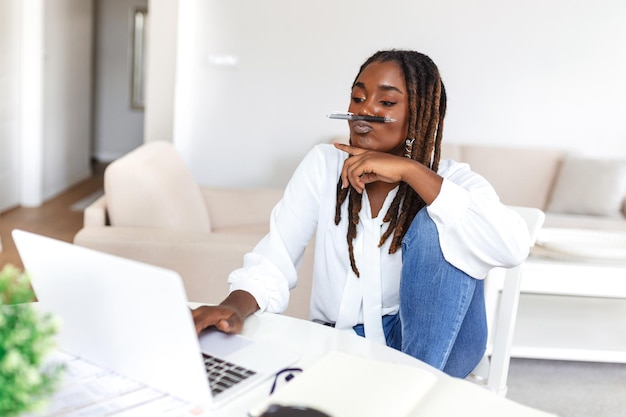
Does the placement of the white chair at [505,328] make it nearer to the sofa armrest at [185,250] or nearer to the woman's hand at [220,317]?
the woman's hand at [220,317]

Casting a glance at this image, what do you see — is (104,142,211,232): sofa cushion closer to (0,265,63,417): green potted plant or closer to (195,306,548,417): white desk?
(195,306,548,417): white desk

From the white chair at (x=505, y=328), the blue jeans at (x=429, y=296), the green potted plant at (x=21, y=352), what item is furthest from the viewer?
the white chair at (x=505, y=328)

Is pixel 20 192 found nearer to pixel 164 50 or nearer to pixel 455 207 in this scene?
pixel 164 50

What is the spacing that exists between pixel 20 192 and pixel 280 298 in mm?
4249

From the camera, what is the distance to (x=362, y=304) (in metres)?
1.49

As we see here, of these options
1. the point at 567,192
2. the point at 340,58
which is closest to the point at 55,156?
the point at 340,58

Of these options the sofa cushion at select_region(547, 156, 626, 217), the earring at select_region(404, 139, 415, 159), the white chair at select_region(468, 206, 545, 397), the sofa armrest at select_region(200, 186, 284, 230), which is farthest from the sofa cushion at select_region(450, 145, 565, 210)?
the earring at select_region(404, 139, 415, 159)

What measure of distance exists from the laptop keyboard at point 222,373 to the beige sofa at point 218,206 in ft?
4.34

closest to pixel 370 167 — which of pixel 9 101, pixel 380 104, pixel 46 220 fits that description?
pixel 380 104

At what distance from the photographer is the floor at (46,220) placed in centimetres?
407

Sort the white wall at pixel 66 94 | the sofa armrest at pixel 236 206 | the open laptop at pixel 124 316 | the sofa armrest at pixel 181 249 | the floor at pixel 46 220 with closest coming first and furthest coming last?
the open laptop at pixel 124 316, the sofa armrest at pixel 181 249, the sofa armrest at pixel 236 206, the floor at pixel 46 220, the white wall at pixel 66 94

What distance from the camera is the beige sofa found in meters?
2.27

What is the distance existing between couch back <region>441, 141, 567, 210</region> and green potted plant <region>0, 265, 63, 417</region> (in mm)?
3665

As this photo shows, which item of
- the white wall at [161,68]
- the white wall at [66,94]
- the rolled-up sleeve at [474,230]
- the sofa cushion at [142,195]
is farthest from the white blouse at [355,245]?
the white wall at [66,94]
